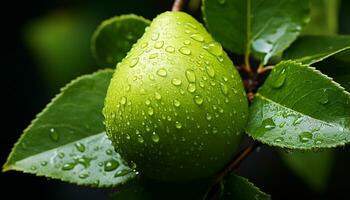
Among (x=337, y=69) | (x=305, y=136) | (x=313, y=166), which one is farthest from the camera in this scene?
(x=313, y=166)

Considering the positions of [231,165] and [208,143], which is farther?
[231,165]

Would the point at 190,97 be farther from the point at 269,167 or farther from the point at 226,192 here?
the point at 269,167

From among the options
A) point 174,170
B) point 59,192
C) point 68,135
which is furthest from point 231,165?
point 59,192

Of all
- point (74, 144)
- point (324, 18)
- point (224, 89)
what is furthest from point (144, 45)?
point (324, 18)

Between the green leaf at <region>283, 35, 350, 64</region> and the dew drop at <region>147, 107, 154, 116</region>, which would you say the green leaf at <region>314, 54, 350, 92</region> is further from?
the dew drop at <region>147, 107, 154, 116</region>

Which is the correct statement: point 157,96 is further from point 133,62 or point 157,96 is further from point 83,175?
point 83,175

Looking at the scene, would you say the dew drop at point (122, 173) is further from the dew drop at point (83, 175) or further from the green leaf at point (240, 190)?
the green leaf at point (240, 190)

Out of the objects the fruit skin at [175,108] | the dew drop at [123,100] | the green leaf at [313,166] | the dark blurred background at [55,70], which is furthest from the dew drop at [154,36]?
the dark blurred background at [55,70]
